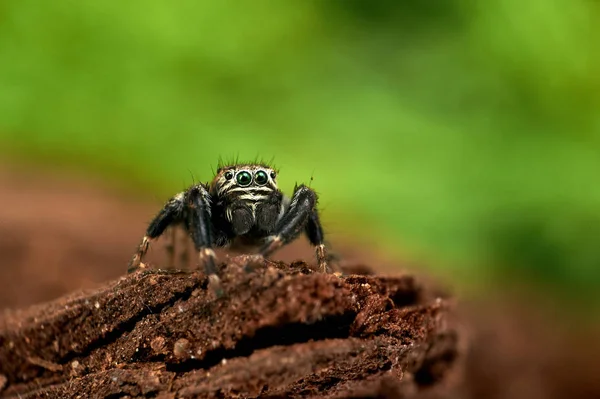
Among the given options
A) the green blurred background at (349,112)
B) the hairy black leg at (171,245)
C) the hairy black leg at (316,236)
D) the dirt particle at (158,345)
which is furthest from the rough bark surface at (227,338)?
the green blurred background at (349,112)

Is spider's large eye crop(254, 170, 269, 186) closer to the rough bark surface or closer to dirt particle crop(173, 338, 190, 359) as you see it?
the rough bark surface

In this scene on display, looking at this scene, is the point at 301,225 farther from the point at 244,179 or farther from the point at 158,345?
the point at 158,345

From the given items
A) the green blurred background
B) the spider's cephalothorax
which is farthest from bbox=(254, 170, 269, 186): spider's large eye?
the green blurred background

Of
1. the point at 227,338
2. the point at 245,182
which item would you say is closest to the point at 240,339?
the point at 227,338

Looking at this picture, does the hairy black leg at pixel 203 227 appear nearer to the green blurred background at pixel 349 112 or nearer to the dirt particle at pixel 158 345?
the dirt particle at pixel 158 345

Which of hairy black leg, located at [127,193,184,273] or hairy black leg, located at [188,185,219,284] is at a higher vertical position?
hairy black leg, located at [127,193,184,273]

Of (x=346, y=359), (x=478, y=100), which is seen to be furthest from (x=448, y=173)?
(x=346, y=359)
